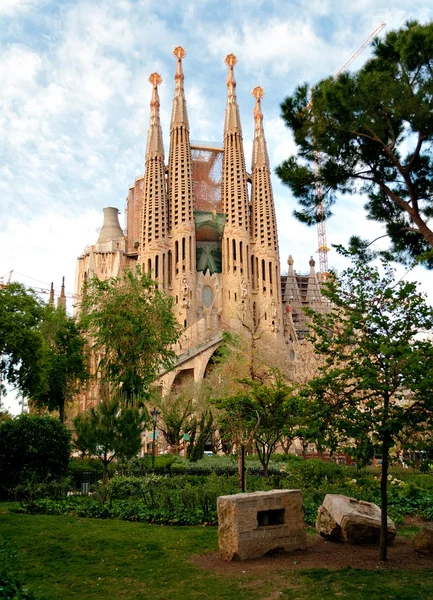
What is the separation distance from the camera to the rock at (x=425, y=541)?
355 inches

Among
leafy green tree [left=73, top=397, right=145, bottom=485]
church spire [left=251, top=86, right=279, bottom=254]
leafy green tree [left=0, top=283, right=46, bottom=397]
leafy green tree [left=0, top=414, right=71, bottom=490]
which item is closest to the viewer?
leafy green tree [left=73, top=397, right=145, bottom=485]

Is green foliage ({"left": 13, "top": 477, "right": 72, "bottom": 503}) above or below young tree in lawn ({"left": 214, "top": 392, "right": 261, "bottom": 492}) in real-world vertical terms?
below

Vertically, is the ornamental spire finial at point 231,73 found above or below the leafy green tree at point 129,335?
above

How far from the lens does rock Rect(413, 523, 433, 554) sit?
9.02 metres

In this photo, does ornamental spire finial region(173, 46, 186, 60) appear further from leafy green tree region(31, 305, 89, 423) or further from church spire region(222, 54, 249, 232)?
leafy green tree region(31, 305, 89, 423)

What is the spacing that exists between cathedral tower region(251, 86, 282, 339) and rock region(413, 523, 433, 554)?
144 ft

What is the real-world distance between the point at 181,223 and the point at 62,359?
2426 cm

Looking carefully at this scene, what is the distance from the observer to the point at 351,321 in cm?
884

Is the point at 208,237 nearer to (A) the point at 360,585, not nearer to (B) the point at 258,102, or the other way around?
(B) the point at 258,102

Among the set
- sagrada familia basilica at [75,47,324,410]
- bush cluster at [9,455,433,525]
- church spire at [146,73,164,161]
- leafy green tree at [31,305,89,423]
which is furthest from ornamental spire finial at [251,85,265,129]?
bush cluster at [9,455,433,525]

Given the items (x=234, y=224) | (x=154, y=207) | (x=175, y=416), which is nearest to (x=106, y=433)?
(x=175, y=416)

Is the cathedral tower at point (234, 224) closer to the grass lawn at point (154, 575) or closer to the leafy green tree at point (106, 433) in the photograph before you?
the leafy green tree at point (106, 433)

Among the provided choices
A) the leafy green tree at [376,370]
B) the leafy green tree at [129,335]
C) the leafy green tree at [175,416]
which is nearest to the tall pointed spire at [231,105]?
the leafy green tree at [175,416]

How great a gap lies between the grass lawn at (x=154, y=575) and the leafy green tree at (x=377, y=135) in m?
6.71
